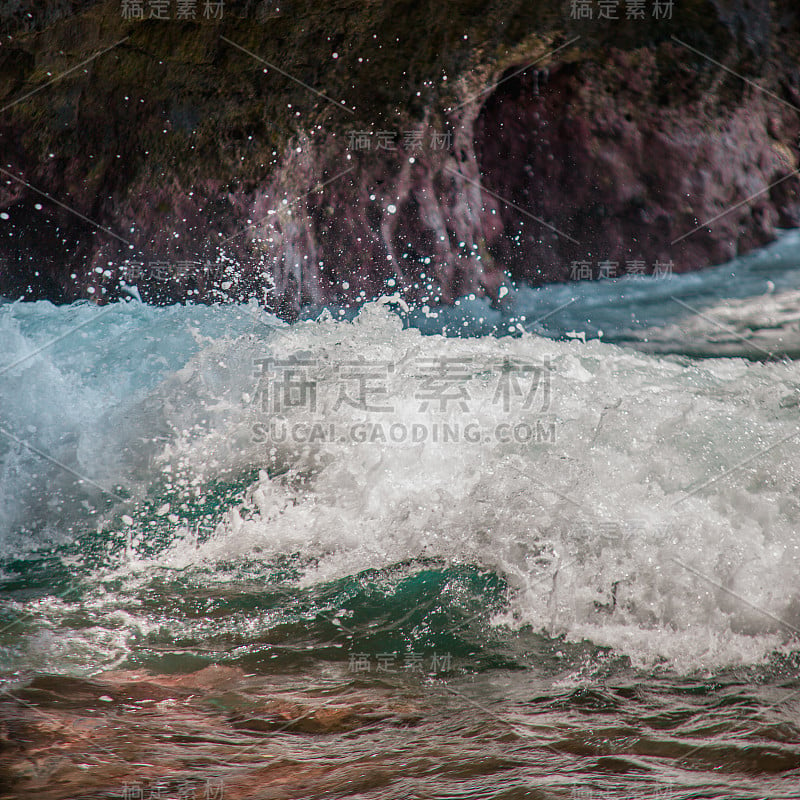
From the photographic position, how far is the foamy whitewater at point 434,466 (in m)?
1.84

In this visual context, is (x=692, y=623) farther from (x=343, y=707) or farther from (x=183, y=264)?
(x=183, y=264)

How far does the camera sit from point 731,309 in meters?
3.43

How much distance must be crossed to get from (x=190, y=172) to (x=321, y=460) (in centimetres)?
224

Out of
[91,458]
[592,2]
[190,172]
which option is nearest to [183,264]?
[190,172]

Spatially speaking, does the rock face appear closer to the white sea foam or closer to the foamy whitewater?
the foamy whitewater

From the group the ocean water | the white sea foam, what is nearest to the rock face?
the ocean water

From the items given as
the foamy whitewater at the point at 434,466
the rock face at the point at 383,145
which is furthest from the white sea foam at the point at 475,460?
the rock face at the point at 383,145

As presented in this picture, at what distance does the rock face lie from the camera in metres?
3.48

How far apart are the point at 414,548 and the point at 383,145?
8.16ft

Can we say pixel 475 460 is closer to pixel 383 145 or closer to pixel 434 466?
pixel 434 466

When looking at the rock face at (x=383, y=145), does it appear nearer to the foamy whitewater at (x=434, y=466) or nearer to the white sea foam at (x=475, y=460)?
the foamy whitewater at (x=434, y=466)

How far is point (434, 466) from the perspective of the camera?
2.38 m

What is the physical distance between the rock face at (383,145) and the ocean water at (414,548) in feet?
1.04

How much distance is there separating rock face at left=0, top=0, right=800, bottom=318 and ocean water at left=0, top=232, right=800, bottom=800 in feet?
1.04
